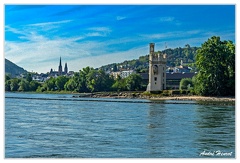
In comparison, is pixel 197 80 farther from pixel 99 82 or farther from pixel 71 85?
pixel 71 85

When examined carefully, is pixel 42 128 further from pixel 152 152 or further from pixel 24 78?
pixel 24 78

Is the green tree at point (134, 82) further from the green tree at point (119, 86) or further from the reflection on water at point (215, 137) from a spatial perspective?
the reflection on water at point (215, 137)

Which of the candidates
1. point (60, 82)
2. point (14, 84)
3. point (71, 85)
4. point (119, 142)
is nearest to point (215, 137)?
point (119, 142)

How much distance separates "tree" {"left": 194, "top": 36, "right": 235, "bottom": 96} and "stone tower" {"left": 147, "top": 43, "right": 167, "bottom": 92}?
10.00 metres

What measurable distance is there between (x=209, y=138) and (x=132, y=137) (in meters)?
2.21

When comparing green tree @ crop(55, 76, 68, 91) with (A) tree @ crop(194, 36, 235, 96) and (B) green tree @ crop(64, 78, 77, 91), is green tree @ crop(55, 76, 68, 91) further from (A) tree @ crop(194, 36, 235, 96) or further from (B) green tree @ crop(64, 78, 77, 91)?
(A) tree @ crop(194, 36, 235, 96)

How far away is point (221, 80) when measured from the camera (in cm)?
4469

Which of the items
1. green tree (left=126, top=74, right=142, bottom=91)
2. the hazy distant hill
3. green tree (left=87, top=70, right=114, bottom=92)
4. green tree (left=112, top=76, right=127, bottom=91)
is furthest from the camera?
green tree (left=87, top=70, right=114, bottom=92)

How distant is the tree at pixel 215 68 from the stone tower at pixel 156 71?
32.8 feet

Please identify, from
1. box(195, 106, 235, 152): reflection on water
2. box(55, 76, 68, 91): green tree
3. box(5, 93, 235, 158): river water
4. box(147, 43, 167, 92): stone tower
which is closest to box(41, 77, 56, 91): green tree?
box(55, 76, 68, 91): green tree

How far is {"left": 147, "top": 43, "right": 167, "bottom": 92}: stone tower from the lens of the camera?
56.2 metres

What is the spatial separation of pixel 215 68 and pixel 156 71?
13066 millimetres

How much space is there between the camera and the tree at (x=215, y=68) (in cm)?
4466

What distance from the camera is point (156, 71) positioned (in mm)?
57062
